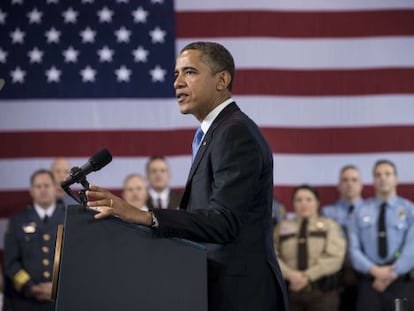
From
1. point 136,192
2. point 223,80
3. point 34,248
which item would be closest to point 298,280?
point 136,192

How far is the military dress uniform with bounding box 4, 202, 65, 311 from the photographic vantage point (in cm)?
662

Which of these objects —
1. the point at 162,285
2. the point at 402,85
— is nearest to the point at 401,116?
the point at 402,85

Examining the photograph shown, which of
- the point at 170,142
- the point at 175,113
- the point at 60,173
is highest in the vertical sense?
the point at 175,113

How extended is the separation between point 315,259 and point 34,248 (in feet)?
7.56

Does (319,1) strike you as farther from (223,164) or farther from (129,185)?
(223,164)

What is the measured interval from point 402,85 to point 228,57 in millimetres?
5701

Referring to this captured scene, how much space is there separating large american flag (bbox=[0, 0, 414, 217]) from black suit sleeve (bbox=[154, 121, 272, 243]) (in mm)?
5273

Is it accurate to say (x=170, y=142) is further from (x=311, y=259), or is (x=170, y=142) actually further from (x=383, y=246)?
(x=383, y=246)

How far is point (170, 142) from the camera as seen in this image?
26.2 ft

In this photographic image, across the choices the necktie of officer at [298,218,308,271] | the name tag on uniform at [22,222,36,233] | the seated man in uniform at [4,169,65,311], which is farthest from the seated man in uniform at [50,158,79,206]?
the necktie of officer at [298,218,308,271]

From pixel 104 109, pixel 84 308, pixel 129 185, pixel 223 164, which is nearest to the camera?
pixel 84 308

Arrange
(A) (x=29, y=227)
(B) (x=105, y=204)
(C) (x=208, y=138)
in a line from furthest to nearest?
(A) (x=29, y=227) → (C) (x=208, y=138) → (B) (x=105, y=204)

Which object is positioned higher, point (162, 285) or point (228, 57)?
point (228, 57)

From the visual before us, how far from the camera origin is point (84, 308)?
2.35m
